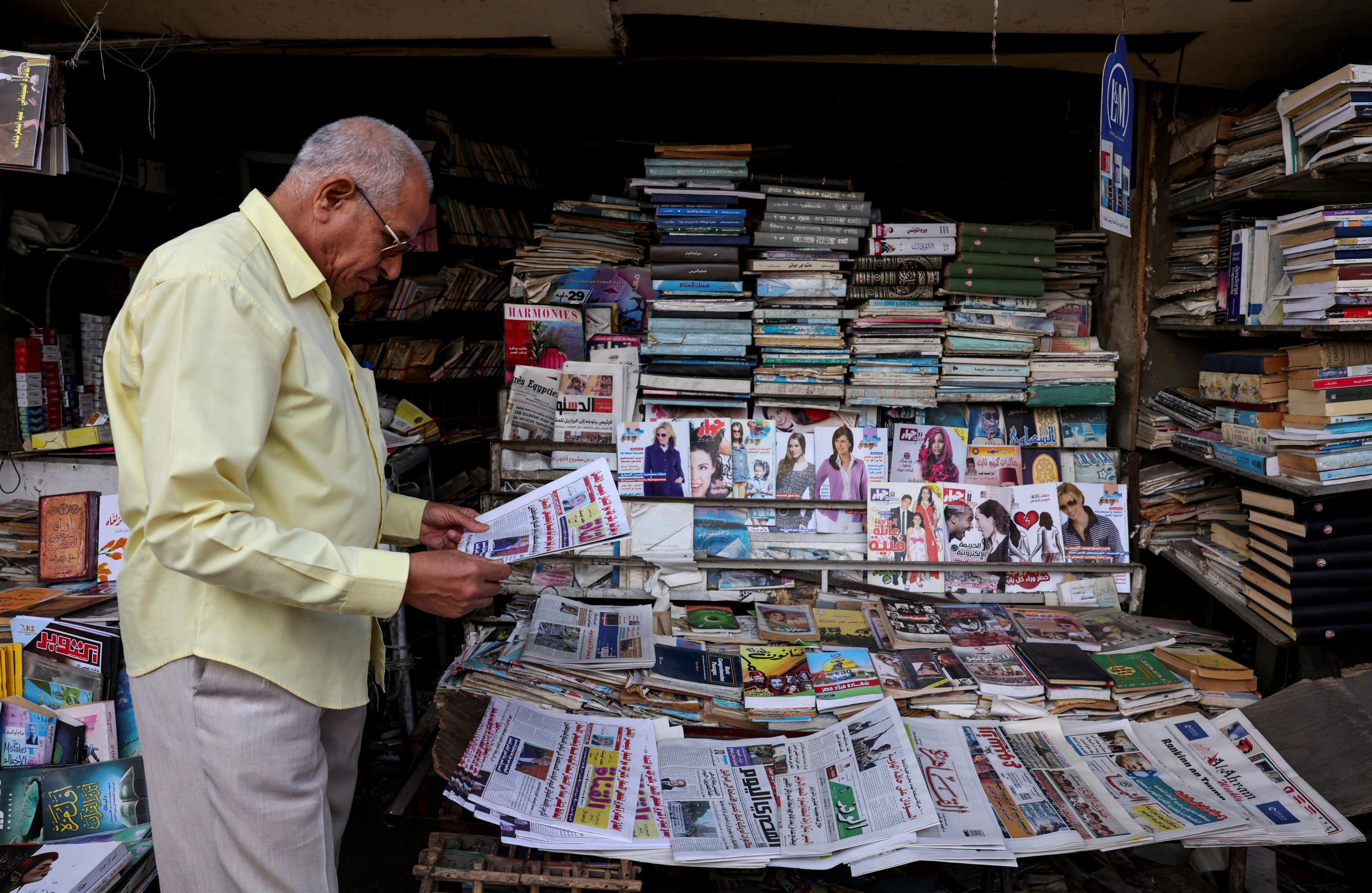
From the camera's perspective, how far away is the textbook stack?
7.37 feet

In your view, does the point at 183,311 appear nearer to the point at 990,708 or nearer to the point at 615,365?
the point at 615,365

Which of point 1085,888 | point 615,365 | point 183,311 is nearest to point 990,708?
point 1085,888

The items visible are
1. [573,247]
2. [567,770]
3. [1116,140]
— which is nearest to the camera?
[567,770]

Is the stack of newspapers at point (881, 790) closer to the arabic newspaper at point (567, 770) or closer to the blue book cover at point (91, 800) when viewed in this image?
the arabic newspaper at point (567, 770)

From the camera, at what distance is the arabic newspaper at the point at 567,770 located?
1.92m

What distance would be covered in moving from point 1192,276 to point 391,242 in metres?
2.60

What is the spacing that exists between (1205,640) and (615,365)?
2.16 m

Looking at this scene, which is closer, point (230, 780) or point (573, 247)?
point (230, 780)

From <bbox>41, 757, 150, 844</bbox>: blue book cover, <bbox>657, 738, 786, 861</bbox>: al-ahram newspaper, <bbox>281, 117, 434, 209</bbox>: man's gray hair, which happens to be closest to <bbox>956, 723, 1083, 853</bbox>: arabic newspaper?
<bbox>657, 738, 786, 861</bbox>: al-ahram newspaper

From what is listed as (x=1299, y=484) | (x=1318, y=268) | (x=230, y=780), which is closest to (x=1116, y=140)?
(x=1318, y=268)

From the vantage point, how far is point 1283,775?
83.7 inches

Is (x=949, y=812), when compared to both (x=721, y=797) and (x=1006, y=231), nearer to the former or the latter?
(x=721, y=797)

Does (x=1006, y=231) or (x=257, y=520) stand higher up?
(x=1006, y=231)

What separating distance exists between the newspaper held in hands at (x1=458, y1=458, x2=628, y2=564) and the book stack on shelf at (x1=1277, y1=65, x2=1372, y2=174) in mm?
2038
